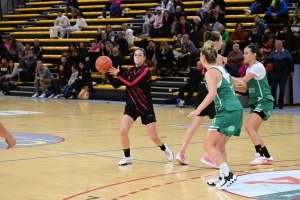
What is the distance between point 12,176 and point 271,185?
3175mm

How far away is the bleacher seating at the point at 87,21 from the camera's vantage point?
22628 mm

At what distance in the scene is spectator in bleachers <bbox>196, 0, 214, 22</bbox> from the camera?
23.0 m

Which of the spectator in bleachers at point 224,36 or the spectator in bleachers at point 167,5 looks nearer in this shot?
the spectator in bleachers at point 224,36

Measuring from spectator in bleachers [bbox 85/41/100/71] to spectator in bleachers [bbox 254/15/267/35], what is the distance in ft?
19.6

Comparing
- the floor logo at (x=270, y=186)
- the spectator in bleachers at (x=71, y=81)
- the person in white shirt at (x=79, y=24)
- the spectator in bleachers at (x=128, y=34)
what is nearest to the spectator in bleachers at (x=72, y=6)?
the person in white shirt at (x=79, y=24)

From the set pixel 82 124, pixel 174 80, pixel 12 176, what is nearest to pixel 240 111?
pixel 12 176

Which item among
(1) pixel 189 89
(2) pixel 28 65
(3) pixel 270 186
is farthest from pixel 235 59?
(3) pixel 270 186

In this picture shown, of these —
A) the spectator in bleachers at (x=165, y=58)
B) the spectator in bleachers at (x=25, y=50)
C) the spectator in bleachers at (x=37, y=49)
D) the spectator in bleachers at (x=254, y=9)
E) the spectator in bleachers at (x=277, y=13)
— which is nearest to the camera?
the spectator in bleachers at (x=277, y=13)

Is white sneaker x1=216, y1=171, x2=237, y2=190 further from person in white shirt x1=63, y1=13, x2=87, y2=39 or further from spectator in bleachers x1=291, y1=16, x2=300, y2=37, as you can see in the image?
person in white shirt x1=63, y1=13, x2=87, y2=39

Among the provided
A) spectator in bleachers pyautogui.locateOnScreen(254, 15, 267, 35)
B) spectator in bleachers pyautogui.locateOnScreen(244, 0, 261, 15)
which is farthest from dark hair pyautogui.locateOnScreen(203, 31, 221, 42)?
spectator in bleachers pyautogui.locateOnScreen(244, 0, 261, 15)

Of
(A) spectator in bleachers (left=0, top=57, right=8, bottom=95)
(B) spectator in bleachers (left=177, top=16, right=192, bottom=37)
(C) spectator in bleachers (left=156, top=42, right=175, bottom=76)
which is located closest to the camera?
(C) spectator in bleachers (left=156, top=42, right=175, bottom=76)

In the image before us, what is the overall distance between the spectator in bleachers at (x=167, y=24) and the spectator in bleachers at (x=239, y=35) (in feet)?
10.6

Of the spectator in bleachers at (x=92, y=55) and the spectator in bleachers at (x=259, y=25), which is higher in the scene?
the spectator in bleachers at (x=259, y=25)

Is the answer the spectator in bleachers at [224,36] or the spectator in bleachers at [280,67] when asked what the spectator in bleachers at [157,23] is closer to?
the spectator in bleachers at [224,36]
